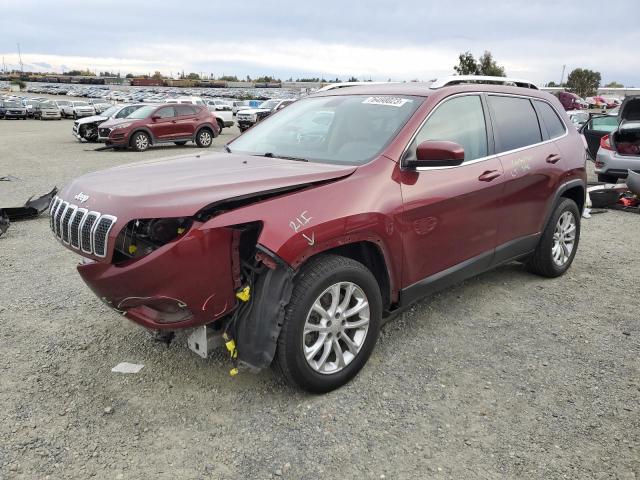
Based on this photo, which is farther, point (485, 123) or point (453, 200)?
point (485, 123)

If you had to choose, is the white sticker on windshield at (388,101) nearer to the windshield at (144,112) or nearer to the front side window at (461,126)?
the front side window at (461,126)

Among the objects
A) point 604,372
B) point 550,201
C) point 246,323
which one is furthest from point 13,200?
point 604,372

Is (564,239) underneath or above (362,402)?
above

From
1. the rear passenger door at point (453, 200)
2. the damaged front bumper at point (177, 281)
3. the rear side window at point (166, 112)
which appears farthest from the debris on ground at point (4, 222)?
the rear side window at point (166, 112)

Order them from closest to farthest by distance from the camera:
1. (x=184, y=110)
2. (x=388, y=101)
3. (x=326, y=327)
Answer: (x=326, y=327) → (x=388, y=101) → (x=184, y=110)

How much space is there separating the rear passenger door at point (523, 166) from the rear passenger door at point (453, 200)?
6.1 inches

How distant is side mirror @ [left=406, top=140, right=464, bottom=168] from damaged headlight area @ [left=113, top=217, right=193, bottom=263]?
59.6 inches

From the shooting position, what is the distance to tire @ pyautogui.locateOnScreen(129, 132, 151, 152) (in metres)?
17.8

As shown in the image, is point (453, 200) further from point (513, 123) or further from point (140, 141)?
point (140, 141)

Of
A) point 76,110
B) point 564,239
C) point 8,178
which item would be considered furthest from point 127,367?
point 76,110

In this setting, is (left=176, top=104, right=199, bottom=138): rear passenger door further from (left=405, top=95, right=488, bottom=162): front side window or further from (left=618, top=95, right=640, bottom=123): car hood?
(left=405, top=95, right=488, bottom=162): front side window

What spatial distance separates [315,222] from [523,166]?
2.35 m

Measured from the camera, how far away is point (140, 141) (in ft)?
59.0

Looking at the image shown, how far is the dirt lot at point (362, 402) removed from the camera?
2.55 m
